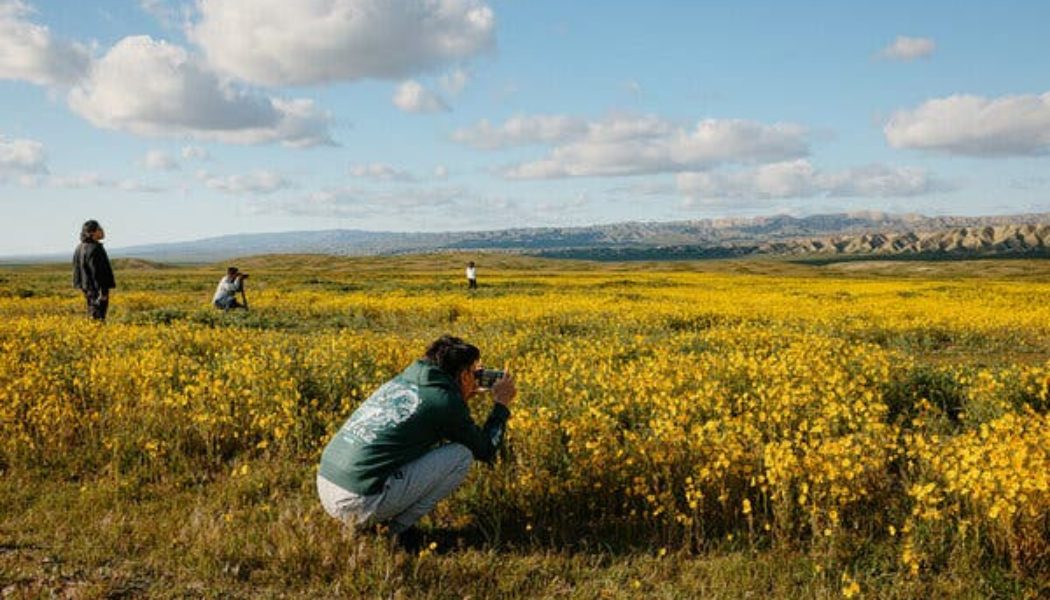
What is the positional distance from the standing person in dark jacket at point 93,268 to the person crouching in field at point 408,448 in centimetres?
1140

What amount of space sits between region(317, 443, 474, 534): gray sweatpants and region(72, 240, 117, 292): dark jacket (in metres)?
11.6

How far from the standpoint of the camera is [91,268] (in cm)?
1488

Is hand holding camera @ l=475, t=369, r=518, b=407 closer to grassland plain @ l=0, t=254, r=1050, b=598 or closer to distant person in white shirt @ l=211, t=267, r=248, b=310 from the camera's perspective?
grassland plain @ l=0, t=254, r=1050, b=598

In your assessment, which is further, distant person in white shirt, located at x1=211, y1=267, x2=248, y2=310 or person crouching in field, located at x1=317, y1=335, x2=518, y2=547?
distant person in white shirt, located at x1=211, y1=267, x2=248, y2=310

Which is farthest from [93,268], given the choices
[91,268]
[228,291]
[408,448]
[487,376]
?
[408,448]

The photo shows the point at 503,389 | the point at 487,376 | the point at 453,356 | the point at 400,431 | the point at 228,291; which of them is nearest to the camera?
the point at 400,431

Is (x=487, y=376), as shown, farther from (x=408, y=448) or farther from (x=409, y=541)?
(x=409, y=541)

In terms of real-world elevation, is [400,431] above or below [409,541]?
above

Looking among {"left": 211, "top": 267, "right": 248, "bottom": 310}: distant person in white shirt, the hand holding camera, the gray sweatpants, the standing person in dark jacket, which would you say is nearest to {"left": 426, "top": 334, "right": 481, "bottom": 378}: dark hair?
the hand holding camera

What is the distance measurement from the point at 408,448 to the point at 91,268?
12.3 metres

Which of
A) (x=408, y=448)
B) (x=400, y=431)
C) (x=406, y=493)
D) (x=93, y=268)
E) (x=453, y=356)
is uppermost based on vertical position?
(x=93, y=268)

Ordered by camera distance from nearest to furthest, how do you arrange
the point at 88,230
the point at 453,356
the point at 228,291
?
the point at 453,356
the point at 88,230
the point at 228,291

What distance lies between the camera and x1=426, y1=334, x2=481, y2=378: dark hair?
18.5 feet

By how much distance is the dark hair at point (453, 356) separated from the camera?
18.5 ft
